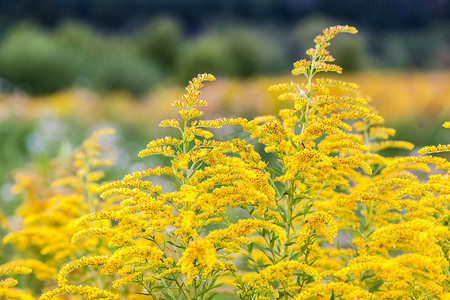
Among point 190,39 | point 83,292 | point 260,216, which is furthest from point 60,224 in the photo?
point 190,39

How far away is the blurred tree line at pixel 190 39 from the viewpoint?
2356 cm

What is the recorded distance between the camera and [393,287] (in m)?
2.48

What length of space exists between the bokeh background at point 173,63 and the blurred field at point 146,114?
5 cm

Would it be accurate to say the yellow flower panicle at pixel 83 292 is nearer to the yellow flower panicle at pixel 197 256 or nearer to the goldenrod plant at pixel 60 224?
the yellow flower panicle at pixel 197 256

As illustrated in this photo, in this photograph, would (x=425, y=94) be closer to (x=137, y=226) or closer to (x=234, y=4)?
(x=137, y=226)

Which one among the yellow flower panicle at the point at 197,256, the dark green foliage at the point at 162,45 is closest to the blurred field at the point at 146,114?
the yellow flower panicle at the point at 197,256

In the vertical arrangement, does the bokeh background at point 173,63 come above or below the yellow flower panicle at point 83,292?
above

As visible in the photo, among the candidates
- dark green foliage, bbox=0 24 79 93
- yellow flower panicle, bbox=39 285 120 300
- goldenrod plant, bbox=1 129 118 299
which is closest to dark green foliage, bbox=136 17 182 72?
dark green foliage, bbox=0 24 79 93

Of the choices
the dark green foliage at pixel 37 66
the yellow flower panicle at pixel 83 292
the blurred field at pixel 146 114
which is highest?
the dark green foliage at pixel 37 66

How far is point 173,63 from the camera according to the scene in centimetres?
3052

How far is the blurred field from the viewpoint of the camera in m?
10.6

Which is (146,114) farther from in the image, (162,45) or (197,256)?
(162,45)

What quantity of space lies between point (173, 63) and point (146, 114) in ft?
50.4

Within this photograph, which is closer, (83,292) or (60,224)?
(83,292)
